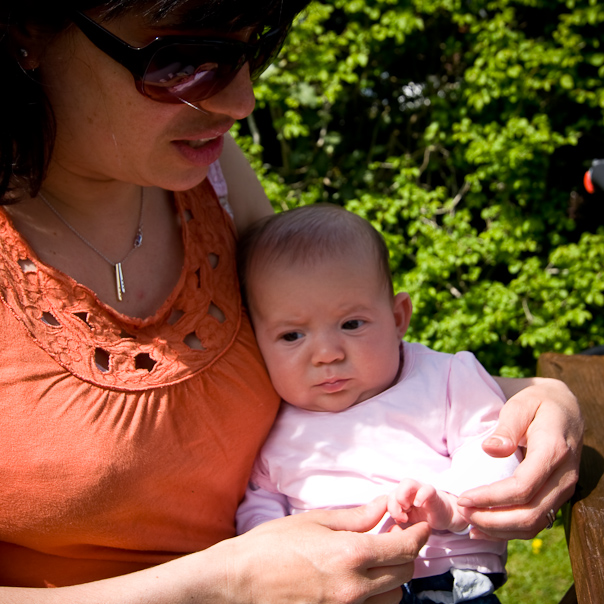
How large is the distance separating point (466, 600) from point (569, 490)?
353 mm

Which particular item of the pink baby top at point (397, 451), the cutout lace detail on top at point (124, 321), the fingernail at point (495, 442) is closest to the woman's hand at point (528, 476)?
the fingernail at point (495, 442)

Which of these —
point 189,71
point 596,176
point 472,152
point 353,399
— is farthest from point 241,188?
point 472,152

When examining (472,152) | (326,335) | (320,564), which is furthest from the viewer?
(472,152)

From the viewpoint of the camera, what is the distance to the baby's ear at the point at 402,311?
193cm

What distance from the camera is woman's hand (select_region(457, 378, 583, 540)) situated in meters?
1.42

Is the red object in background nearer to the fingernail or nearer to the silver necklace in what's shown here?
the fingernail

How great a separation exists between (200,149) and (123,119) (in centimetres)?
22

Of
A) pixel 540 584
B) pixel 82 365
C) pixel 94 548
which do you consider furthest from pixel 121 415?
pixel 540 584

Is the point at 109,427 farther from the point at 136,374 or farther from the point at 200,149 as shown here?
the point at 200,149

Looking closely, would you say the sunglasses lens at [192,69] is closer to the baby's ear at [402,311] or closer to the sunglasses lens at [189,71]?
the sunglasses lens at [189,71]

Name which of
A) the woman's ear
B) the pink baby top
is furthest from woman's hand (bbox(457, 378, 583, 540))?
the woman's ear

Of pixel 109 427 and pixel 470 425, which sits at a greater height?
pixel 109 427

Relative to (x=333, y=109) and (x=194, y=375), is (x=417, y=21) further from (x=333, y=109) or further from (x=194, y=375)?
(x=194, y=375)

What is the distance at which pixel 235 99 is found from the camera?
5.11 feet
